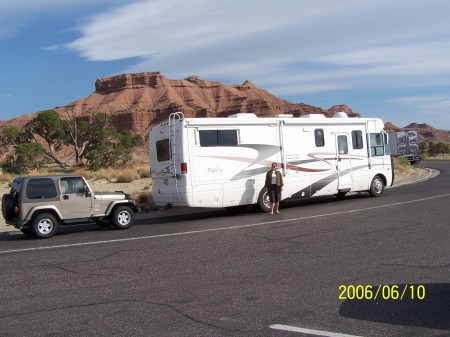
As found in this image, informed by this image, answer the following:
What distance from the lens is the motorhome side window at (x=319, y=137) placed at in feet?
59.9

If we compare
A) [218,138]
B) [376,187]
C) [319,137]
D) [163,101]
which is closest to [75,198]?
[218,138]

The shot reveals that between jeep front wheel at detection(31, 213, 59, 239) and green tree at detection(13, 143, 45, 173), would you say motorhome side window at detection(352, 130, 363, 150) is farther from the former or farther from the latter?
green tree at detection(13, 143, 45, 173)

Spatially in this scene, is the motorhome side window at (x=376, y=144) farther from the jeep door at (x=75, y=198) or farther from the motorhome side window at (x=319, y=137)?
the jeep door at (x=75, y=198)

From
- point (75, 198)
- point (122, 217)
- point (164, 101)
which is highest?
point (164, 101)

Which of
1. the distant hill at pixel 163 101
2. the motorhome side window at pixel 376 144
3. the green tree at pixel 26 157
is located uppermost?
the distant hill at pixel 163 101

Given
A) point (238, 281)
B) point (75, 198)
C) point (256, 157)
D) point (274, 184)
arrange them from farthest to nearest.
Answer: point (256, 157), point (274, 184), point (75, 198), point (238, 281)

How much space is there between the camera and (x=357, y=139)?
768 inches

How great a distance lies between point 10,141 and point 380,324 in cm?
5185

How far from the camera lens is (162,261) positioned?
939cm

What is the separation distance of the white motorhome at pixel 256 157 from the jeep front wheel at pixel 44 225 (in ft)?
12.0

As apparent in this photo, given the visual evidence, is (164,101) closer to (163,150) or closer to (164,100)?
(164,100)

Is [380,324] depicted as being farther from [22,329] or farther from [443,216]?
[443,216]

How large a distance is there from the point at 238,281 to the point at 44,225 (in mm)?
7314

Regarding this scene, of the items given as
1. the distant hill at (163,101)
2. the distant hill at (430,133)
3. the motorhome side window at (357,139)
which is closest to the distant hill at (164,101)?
the distant hill at (163,101)
